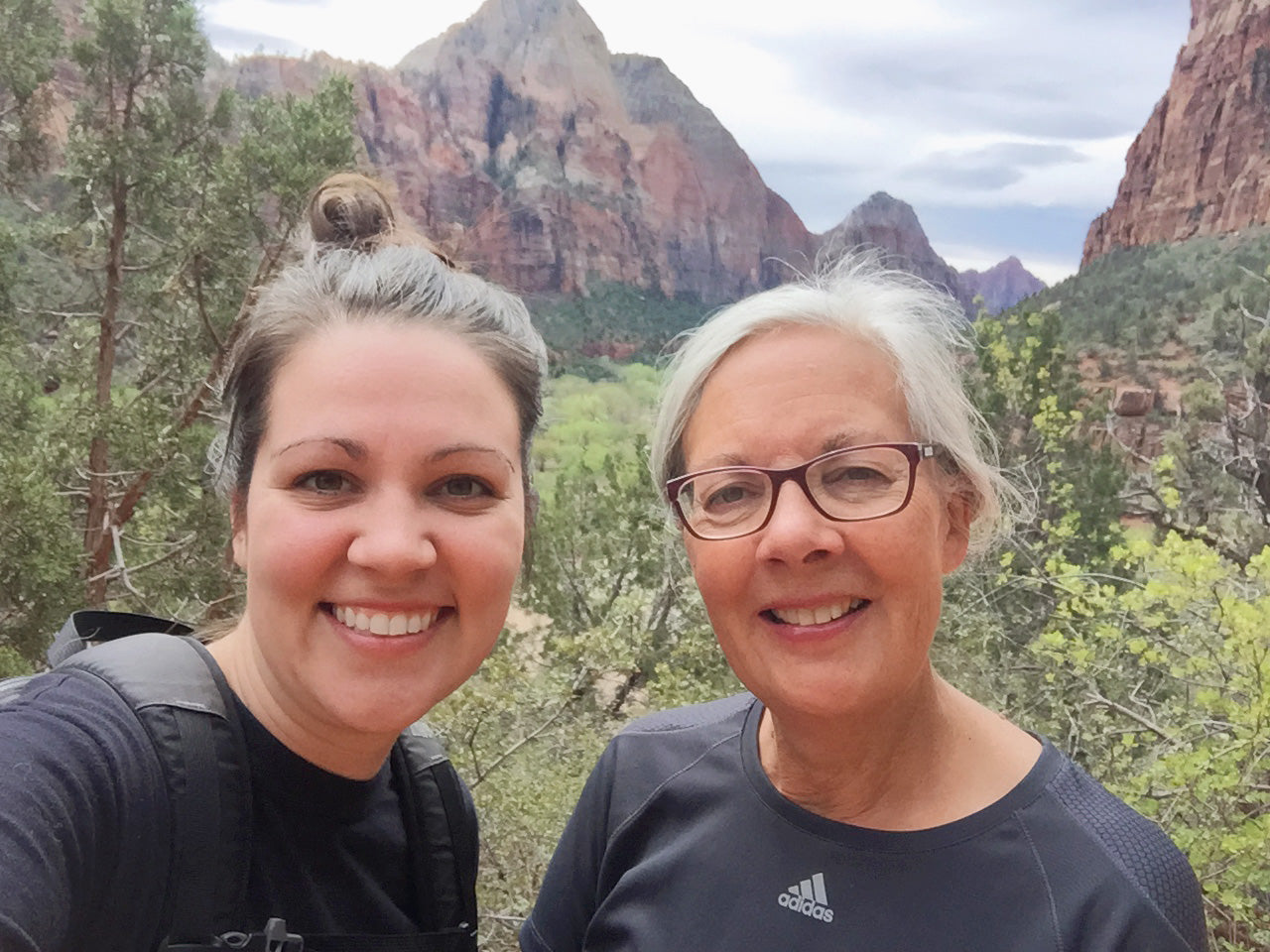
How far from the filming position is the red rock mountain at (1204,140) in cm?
3391

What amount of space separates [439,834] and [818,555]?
0.82 metres

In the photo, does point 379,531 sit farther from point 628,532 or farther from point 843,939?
point 628,532

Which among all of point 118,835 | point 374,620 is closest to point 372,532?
point 374,620

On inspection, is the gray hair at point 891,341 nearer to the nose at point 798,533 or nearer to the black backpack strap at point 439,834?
the nose at point 798,533

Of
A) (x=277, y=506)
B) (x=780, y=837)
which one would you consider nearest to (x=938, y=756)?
(x=780, y=837)

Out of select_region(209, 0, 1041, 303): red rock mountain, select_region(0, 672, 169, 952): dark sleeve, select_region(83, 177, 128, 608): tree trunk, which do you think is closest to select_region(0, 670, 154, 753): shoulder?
select_region(0, 672, 169, 952): dark sleeve

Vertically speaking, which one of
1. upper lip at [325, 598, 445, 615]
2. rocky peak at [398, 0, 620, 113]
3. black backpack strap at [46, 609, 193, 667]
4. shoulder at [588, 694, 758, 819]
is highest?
rocky peak at [398, 0, 620, 113]

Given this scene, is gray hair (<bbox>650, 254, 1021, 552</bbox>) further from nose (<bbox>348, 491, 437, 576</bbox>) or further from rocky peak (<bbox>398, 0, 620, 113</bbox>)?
rocky peak (<bbox>398, 0, 620, 113</bbox>)

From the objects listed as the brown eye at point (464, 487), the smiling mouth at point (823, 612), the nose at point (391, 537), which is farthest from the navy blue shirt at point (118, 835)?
the smiling mouth at point (823, 612)

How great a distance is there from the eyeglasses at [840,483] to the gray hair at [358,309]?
0.40m

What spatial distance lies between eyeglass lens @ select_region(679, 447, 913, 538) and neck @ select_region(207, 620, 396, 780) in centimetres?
66

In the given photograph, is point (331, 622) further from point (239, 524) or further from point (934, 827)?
point (934, 827)

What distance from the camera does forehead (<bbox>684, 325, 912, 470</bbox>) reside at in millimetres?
1258

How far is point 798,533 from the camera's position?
47.7 inches
